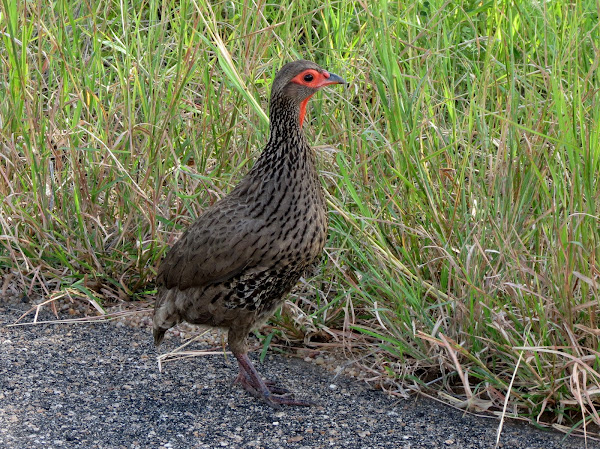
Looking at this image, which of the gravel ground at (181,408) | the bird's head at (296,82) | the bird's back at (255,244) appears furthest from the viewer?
the bird's head at (296,82)

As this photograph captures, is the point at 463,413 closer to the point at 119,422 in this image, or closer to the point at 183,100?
the point at 119,422

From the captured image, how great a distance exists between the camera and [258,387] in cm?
382

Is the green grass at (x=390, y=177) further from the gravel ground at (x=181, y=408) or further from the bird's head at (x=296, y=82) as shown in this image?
the bird's head at (x=296, y=82)

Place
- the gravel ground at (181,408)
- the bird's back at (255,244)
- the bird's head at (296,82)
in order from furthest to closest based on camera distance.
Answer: the bird's head at (296,82) < the bird's back at (255,244) < the gravel ground at (181,408)

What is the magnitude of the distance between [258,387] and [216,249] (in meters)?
0.61

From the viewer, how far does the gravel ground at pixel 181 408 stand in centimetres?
344

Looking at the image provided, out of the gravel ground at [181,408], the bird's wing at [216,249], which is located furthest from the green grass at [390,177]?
the bird's wing at [216,249]

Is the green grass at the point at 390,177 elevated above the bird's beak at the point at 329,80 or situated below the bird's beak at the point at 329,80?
below

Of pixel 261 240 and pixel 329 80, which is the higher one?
pixel 329 80

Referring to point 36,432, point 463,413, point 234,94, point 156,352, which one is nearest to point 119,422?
point 36,432

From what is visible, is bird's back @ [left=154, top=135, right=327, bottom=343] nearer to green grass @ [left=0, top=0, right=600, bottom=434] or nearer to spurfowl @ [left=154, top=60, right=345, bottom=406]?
spurfowl @ [left=154, top=60, right=345, bottom=406]

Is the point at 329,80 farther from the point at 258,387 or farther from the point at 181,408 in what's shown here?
the point at 181,408

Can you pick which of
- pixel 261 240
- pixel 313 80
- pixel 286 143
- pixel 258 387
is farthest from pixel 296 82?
pixel 258 387

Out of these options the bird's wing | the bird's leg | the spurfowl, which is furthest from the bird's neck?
the bird's leg
